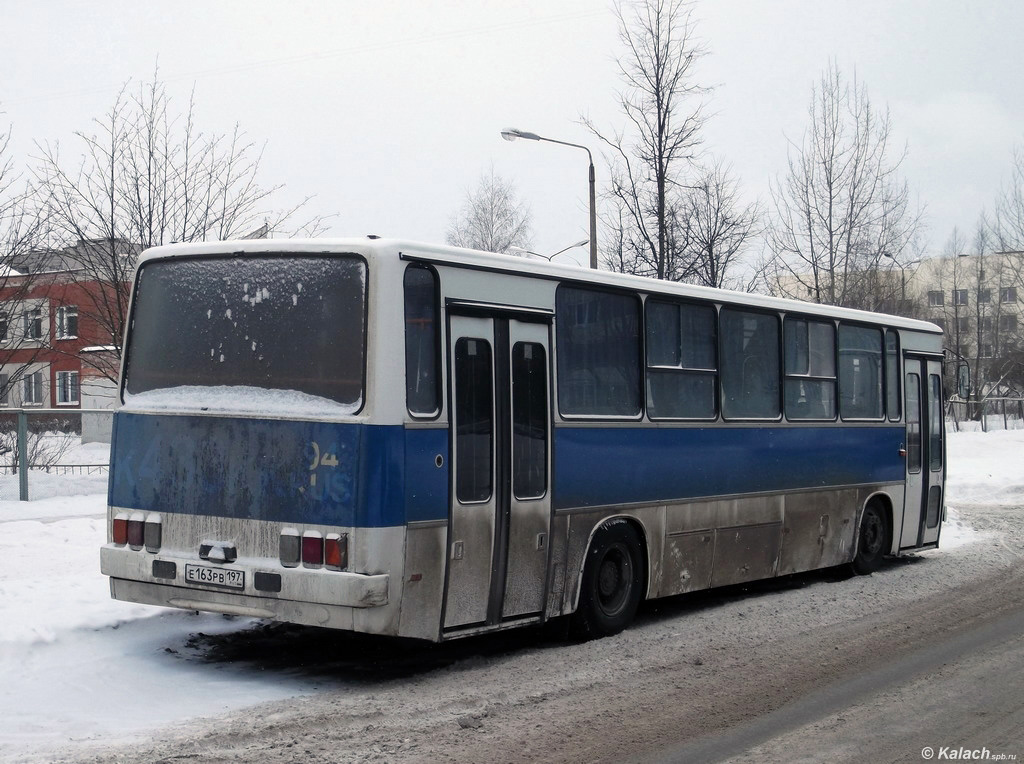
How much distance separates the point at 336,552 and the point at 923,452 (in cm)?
1008

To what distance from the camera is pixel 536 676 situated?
27.8ft

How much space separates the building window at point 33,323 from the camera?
22.0 m

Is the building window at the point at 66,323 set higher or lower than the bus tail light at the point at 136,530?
higher

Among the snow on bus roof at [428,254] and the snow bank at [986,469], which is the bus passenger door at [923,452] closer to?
the snow bank at [986,469]

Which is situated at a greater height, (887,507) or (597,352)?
(597,352)

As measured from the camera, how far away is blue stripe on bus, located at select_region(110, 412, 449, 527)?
25.4 ft

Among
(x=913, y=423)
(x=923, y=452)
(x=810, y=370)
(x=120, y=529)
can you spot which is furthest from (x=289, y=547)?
(x=923, y=452)

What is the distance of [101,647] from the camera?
28.3 ft

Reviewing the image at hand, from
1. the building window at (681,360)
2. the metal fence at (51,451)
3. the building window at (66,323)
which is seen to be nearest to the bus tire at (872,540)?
the building window at (681,360)

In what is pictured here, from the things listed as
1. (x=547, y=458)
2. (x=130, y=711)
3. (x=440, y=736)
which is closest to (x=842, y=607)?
(x=547, y=458)

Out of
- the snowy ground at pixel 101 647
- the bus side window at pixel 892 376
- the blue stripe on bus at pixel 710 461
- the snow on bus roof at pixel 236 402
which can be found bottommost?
the snowy ground at pixel 101 647

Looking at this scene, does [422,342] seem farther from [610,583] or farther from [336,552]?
[610,583]

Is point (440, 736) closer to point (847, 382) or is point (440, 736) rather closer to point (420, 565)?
point (420, 565)

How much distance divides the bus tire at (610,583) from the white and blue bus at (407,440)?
21mm
